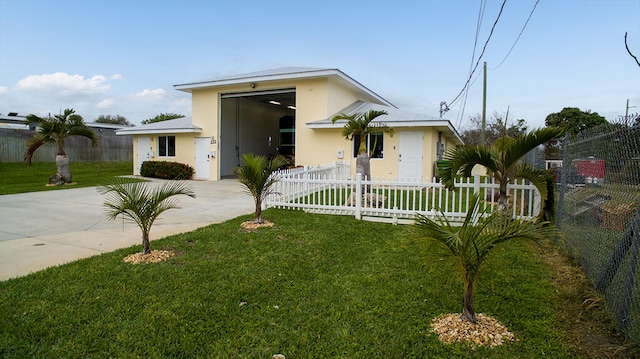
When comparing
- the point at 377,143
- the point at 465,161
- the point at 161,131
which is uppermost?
the point at 161,131

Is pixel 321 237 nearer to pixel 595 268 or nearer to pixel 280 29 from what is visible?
pixel 595 268

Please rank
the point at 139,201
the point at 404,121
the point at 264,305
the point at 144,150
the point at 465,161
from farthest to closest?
the point at 144,150
the point at 404,121
the point at 465,161
the point at 139,201
the point at 264,305

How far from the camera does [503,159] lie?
5504 mm

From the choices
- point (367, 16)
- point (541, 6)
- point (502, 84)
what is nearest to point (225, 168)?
point (367, 16)

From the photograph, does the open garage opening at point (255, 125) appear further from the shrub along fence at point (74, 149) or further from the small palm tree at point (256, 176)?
the small palm tree at point (256, 176)

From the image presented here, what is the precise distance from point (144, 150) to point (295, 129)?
8679 millimetres

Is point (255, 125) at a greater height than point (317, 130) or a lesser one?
greater

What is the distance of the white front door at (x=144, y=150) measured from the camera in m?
19.9

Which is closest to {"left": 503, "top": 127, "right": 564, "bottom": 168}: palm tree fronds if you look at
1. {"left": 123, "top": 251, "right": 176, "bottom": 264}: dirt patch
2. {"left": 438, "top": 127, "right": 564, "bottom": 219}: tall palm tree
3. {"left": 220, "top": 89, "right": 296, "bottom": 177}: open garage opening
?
{"left": 438, "top": 127, "right": 564, "bottom": 219}: tall palm tree

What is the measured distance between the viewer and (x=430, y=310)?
3.53m

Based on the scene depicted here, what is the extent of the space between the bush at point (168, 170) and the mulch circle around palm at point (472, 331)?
1680cm

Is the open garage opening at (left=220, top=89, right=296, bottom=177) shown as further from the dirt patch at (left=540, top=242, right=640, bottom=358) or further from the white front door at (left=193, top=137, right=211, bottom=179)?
the dirt patch at (left=540, top=242, right=640, bottom=358)

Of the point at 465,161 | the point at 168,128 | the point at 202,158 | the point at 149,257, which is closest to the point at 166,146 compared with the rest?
the point at 168,128

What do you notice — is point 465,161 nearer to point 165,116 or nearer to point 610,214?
point 610,214
